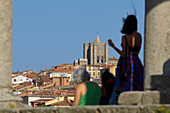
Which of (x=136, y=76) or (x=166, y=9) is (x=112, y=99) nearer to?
(x=136, y=76)

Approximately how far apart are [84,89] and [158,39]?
53.5 inches

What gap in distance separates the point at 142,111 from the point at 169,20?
2.49 meters

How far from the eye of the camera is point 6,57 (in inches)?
319

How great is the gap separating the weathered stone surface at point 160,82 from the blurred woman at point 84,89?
3.30 feet

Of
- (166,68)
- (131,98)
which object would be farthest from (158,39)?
(131,98)

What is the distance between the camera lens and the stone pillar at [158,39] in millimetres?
7809

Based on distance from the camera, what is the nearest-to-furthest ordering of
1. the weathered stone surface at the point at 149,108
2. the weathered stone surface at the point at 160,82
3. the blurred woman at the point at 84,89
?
the weathered stone surface at the point at 149,108
the weathered stone surface at the point at 160,82
the blurred woman at the point at 84,89

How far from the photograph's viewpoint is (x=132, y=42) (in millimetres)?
8047

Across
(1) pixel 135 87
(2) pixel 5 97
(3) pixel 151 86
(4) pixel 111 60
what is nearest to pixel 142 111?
(3) pixel 151 86

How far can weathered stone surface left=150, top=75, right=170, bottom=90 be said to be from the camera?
736cm

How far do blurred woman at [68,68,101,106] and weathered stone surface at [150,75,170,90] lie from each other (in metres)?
1.00

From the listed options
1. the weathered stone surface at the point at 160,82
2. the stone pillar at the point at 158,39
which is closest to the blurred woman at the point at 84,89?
the stone pillar at the point at 158,39

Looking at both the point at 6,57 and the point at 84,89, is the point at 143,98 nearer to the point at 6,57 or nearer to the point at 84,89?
the point at 84,89

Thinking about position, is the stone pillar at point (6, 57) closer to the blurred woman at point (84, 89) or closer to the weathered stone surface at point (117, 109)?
the blurred woman at point (84, 89)
